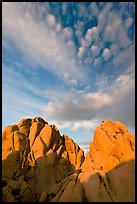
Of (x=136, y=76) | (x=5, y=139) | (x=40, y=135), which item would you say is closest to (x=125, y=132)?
(x=136, y=76)

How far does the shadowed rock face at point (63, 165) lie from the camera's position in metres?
34.1

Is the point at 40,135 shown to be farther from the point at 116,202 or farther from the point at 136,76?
the point at 136,76

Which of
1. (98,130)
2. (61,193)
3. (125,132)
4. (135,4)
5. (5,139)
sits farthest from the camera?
(5,139)

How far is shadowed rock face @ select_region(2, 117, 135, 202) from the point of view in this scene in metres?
34.1

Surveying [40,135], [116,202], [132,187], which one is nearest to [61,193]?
[116,202]

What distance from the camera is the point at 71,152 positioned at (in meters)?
64.2

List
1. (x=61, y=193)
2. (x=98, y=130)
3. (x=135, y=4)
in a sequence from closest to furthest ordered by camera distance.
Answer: (x=135, y=4), (x=61, y=193), (x=98, y=130)

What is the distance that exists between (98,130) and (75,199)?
828 inches

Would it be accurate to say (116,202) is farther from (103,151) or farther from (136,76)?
(136,76)

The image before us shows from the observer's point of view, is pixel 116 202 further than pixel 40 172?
No

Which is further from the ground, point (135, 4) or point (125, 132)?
point (135, 4)

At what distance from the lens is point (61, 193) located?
116ft

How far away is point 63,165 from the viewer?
57156 mm

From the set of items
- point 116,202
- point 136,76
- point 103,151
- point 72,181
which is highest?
point 136,76
